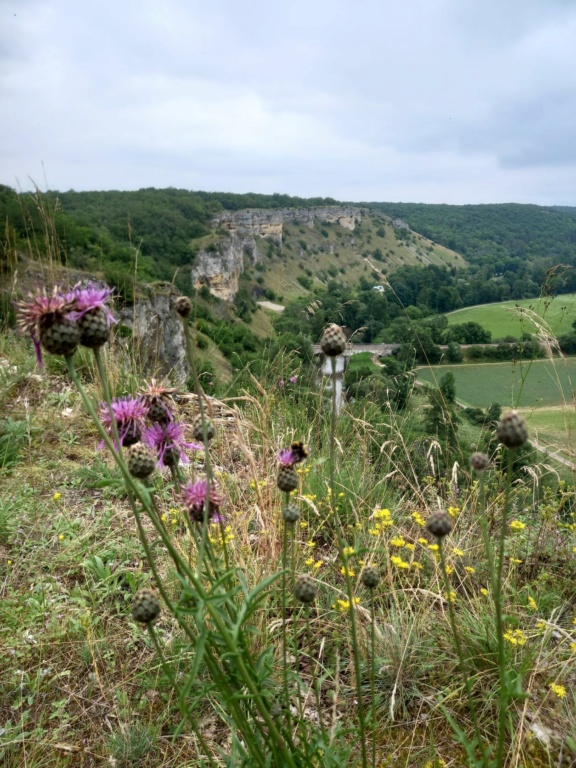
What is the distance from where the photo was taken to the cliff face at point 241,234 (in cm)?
5778

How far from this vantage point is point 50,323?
1.11 meters

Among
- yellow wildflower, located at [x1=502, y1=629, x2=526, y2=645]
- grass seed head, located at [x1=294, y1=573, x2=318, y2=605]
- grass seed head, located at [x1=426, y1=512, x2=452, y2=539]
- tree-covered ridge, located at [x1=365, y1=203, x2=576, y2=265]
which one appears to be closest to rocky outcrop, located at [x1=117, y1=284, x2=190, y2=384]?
grass seed head, located at [x1=294, y1=573, x2=318, y2=605]

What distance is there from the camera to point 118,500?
3.49 metres

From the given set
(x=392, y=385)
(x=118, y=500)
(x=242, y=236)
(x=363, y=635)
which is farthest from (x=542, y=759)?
(x=242, y=236)

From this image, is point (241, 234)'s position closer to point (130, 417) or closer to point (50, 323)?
point (130, 417)

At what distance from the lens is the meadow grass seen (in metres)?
1.77

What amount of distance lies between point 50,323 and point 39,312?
0.10 ft

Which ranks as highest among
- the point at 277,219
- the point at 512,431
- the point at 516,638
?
the point at 277,219

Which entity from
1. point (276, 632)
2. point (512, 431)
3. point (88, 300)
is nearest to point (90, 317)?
point (88, 300)

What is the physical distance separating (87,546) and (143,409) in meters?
1.96

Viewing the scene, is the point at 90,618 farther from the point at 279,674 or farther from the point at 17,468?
the point at 17,468

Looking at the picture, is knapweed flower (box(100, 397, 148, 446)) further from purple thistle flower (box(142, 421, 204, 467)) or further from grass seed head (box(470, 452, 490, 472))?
grass seed head (box(470, 452, 490, 472))

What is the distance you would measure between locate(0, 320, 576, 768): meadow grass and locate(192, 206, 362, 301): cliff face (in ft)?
134

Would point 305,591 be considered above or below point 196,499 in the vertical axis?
below
